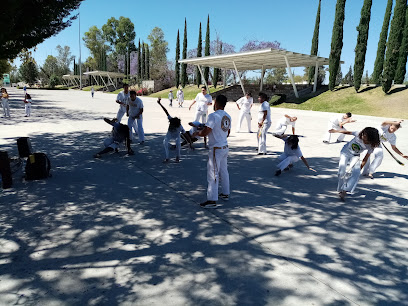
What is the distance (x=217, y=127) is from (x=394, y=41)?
29170 mm

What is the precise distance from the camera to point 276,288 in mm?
2803

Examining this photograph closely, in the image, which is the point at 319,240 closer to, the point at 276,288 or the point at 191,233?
the point at 276,288

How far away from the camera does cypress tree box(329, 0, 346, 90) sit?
3062 cm

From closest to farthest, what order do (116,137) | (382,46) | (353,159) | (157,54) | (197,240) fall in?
(197,240)
(353,159)
(116,137)
(382,46)
(157,54)

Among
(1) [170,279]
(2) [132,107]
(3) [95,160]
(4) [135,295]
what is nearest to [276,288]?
(1) [170,279]

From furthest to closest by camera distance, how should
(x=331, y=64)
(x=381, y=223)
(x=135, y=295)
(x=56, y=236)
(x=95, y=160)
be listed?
(x=331, y=64), (x=95, y=160), (x=381, y=223), (x=56, y=236), (x=135, y=295)

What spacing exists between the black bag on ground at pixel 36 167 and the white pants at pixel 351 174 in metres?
5.81

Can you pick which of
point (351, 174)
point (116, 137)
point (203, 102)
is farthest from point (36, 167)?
point (203, 102)

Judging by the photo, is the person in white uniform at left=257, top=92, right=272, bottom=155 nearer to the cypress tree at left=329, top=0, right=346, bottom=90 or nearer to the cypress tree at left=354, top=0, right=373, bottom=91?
the cypress tree at left=354, top=0, right=373, bottom=91

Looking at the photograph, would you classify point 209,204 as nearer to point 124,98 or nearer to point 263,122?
point 263,122

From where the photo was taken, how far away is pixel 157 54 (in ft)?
231

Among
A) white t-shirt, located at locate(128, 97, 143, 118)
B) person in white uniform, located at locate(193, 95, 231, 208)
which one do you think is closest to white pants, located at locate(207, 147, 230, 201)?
person in white uniform, located at locate(193, 95, 231, 208)

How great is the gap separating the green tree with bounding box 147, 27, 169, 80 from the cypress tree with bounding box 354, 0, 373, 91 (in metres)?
41.7

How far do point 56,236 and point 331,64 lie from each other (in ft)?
110
